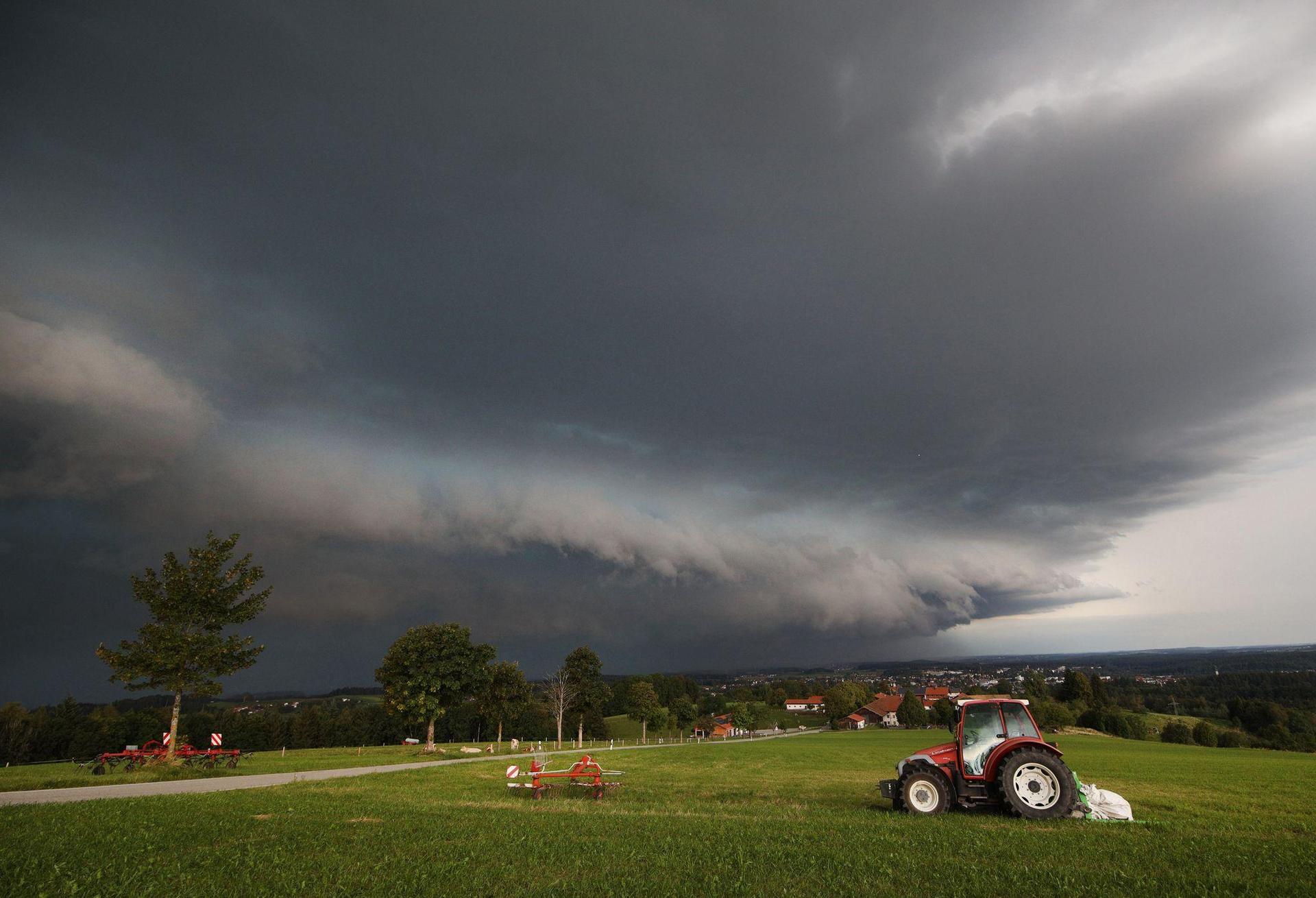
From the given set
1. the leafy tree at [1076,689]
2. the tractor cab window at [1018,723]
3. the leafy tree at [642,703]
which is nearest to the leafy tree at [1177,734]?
the leafy tree at [1076,689]

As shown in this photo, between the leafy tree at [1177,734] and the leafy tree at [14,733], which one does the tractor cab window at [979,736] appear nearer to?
the leafy tree at [14,733]

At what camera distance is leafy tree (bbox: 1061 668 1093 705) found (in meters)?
118

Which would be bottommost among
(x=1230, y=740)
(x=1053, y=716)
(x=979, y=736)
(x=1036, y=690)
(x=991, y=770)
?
(x=1230, y=740)

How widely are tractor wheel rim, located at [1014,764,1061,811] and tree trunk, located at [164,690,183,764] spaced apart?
37155 millimetres

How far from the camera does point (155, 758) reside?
102 ft

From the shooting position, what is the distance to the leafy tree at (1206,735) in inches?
3300

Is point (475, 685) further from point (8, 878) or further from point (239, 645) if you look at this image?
point (8, 878)

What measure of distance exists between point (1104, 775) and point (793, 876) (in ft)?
119

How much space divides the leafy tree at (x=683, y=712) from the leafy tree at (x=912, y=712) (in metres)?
48.2

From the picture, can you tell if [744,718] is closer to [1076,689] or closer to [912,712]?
[912,712]

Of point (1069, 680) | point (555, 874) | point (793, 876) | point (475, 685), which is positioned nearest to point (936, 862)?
point (793, 876)

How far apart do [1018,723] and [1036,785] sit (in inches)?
60.3

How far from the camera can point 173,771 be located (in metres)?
28.8

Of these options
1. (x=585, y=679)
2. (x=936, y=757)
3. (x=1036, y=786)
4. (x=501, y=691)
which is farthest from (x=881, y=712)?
(x=1036, y=786)
